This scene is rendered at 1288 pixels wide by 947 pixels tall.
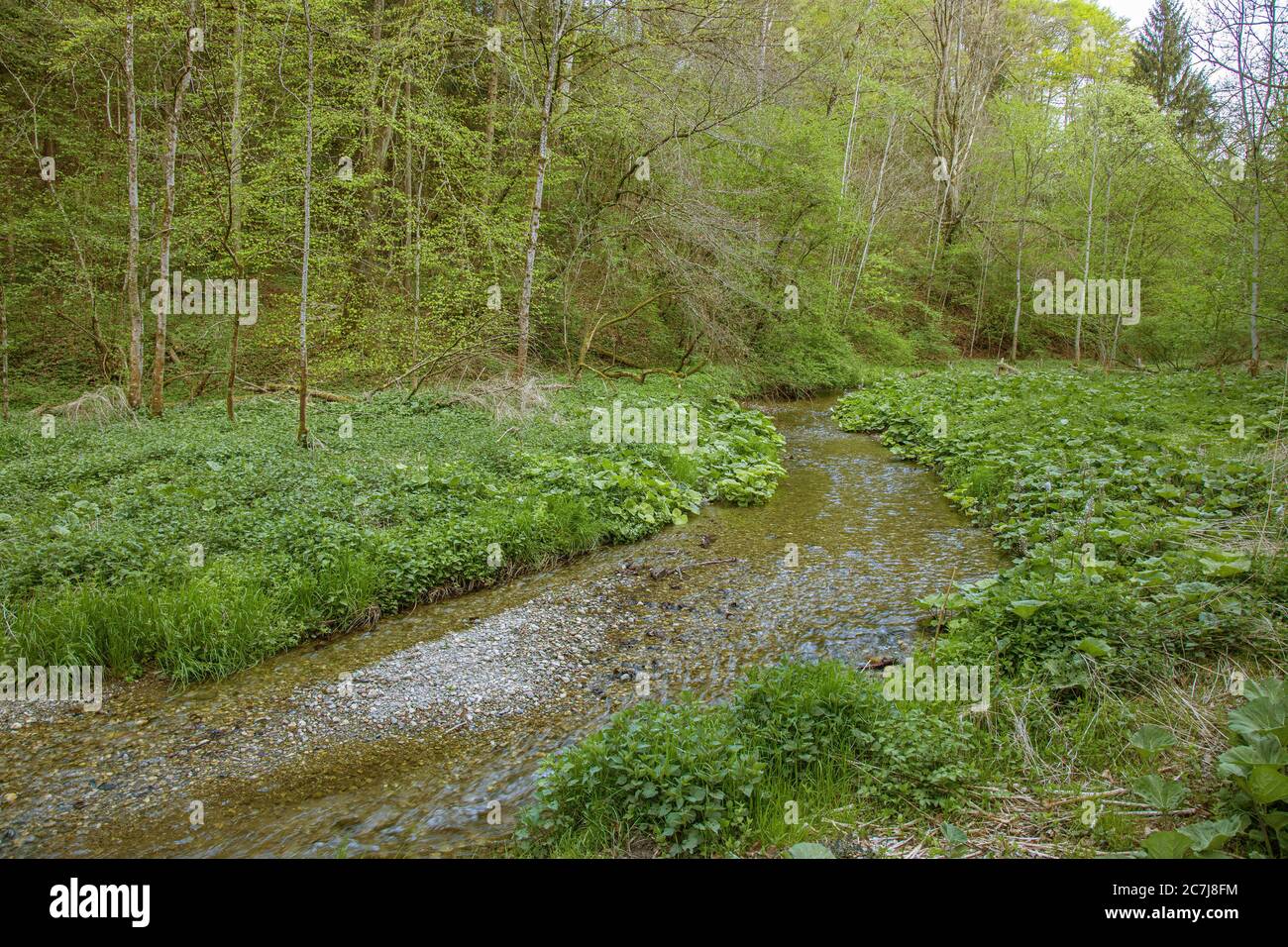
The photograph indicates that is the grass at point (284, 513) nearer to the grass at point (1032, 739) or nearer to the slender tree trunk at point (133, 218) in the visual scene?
the slender tree trunk at point (133, 218)

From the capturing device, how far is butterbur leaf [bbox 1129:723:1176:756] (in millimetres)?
3209

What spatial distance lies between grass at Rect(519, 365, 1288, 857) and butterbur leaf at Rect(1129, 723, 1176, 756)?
1cm

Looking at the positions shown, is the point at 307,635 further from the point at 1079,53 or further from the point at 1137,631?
the point at 1079,53

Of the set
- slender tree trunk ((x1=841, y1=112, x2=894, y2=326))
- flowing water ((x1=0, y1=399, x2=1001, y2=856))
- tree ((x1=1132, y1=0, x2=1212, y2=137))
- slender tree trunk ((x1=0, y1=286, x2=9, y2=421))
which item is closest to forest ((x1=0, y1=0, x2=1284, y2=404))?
slender tree trunk ((x1=0, y1=286, x2=9, y2=421))

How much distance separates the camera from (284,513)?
7.24m

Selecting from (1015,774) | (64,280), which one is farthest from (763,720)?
(64,280)

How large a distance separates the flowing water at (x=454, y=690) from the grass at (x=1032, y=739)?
90cm

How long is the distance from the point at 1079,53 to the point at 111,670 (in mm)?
44168

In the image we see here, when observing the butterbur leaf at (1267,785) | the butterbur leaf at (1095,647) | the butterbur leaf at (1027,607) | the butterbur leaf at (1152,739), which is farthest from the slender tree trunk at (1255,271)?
the butterbur leaf at (1267,785)

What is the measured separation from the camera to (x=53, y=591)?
5.65 m

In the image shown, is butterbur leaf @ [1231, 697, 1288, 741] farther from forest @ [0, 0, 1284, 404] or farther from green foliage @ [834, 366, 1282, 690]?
forest @ [0, 0, 1284, 404]

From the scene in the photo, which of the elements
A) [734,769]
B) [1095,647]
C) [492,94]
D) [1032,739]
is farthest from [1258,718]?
[492,94]

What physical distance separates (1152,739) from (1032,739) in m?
0.68

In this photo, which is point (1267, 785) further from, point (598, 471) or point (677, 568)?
point (598, 471)
